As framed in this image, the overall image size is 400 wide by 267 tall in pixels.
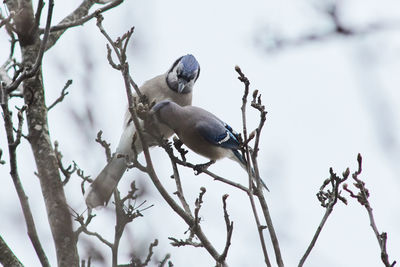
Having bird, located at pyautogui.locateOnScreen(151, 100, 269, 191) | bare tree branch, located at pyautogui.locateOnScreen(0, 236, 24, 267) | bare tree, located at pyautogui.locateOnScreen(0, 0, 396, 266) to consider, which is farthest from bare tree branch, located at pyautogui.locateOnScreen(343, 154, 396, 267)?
bare tree branch, located at pyautogui.locateOnScreen(0, 236, 24, 267)

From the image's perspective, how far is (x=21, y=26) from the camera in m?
4.00

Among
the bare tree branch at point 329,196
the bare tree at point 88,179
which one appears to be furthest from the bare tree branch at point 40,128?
the bare tree branch at point 329,196

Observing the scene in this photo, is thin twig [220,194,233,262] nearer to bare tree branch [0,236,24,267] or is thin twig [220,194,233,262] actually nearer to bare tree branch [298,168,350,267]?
bare tree branch [298,168,350,267]

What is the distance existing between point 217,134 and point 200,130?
0.58ft

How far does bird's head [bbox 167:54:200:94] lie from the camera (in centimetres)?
605

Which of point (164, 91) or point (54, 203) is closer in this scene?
point (54, 203)

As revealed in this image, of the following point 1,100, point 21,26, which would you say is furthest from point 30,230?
point 21,26

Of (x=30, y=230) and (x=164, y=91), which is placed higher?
(x=164, y=91)

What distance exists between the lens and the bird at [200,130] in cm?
488

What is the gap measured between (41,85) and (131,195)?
143cm

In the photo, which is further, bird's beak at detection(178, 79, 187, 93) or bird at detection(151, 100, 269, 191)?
bird's beak at detection(178, 79, 187, 93)

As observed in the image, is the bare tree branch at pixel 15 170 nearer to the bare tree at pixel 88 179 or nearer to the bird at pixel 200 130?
the bare tree at pixel 88 179

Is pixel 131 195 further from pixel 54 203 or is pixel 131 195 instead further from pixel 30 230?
pixel 30 230

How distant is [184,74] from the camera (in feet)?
20.0
